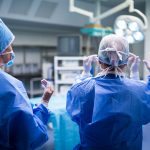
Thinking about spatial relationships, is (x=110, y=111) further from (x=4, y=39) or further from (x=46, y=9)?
(x=46, y=9)

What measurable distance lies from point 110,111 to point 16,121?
1.68ft

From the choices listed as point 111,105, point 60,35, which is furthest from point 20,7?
point 111,105

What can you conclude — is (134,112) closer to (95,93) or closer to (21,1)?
Result: (95,93)

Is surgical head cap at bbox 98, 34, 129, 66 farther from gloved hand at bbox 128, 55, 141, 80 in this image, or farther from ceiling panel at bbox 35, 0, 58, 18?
ceiling panel at bbox 35, 0, 58, 18

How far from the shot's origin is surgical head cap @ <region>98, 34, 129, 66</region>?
1448mm

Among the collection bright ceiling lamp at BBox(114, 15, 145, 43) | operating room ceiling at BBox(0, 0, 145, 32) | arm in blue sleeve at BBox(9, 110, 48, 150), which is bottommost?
arm in blue sleeve at BBox(9, 110, 48, 150)

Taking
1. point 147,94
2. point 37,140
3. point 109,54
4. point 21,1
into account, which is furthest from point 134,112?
point 21,1

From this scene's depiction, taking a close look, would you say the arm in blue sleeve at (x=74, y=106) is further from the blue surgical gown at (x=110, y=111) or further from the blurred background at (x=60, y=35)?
the blurred background at (x=60, y=35)

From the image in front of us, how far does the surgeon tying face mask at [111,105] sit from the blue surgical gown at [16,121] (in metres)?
0.33

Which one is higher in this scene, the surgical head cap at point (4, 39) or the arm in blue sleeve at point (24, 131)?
the surgical head cap at point (4, 39)

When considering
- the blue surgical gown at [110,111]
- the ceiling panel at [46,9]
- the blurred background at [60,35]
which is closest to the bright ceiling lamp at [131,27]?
the blurred background at [60,35]

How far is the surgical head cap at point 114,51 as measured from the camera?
4.75 feet

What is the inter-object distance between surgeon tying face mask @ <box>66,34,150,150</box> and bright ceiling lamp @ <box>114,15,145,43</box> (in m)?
1.62

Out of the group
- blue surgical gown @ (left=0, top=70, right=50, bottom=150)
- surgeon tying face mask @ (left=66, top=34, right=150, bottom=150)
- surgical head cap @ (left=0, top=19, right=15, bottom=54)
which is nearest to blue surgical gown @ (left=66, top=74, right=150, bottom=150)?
surgeon tying face mask @ (left=66, top=34, right=150, bottom=150)
